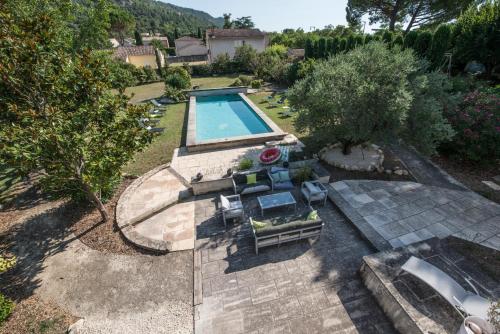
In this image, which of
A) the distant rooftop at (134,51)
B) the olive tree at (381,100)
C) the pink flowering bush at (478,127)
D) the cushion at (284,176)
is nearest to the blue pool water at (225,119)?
the olive tree at (381,100)

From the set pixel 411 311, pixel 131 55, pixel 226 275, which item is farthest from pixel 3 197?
pixel 131 55

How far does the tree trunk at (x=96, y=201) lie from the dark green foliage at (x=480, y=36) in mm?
28562

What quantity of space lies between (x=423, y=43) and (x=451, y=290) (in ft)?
81.1

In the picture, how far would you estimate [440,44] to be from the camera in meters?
20.0

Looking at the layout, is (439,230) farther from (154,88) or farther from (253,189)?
(154,88)

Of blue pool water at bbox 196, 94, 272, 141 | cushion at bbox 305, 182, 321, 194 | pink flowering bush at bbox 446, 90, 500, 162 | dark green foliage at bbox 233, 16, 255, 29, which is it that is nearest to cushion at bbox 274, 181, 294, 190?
cushion at bbox 305, 182, 321, 194

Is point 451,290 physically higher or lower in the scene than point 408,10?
lower

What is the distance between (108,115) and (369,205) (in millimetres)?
10030

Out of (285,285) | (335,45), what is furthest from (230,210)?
(335,45)

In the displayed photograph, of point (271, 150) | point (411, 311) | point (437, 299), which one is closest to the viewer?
point (411, 311)

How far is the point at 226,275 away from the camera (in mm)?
6734

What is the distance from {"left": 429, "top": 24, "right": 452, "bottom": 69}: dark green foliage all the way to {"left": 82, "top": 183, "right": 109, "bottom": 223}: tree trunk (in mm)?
26817

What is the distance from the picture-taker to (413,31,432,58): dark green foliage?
21.0 m

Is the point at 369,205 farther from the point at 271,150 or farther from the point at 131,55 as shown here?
the point at 131,55
